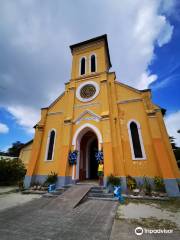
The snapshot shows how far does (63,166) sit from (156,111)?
8.49m

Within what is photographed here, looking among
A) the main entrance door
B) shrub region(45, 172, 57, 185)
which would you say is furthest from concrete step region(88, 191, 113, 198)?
the main entrance door

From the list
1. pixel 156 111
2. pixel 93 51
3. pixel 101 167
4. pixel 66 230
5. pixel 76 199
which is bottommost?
pixel 66 230

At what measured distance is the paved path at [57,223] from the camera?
11.8ft

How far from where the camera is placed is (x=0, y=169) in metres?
14.1

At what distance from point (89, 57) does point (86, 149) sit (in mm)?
10693

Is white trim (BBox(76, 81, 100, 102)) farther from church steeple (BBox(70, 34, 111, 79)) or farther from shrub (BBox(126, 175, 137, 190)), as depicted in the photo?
shrub (BBox(126, 175, 137, 190))

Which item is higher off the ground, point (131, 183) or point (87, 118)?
point (87, 118)

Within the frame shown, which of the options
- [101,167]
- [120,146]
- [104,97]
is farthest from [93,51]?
[101,167]

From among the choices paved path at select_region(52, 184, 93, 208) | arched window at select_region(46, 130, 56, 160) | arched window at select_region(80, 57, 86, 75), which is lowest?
paved path at select_region(52, 184, 93, 208)

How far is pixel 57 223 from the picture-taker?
175 inches

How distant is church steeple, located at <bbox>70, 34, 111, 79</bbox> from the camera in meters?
14.8

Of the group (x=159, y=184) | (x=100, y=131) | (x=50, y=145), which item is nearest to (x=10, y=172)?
(x=50, y=145)

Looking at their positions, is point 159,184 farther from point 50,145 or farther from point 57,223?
point 50,145

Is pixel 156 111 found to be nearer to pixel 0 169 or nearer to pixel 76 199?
pixel 76 199
